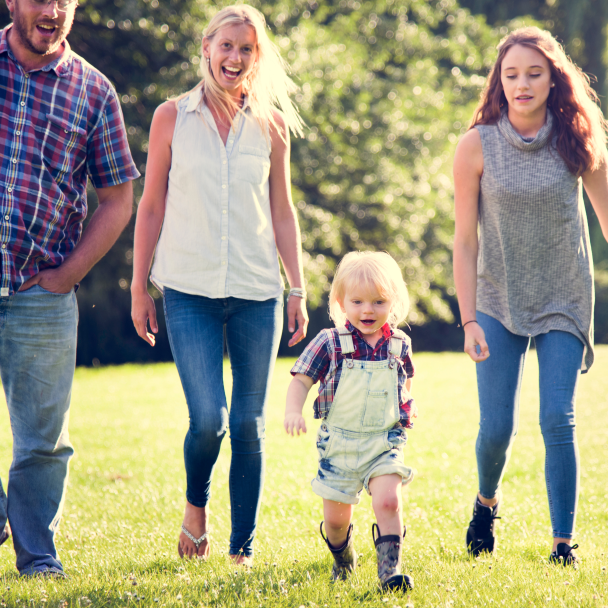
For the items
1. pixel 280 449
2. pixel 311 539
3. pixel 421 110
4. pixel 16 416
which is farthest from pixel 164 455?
pixel 421 110

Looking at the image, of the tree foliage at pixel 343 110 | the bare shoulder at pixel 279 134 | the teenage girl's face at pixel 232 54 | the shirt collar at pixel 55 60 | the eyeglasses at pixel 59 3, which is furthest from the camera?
the tree foliage at pixel 343 110

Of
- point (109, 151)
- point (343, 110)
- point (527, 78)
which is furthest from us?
point (343, 110)

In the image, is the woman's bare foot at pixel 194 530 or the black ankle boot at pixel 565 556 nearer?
the black ankle boot at pixel 565 556

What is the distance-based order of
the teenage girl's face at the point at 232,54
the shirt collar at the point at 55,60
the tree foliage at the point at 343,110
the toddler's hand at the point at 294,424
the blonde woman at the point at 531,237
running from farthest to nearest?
1. the tree foliage at the point at 343,110
2. the blonde woman at the point at 531,237
3. the teenage girl's face at the point at 232,54
4. the shirt collar at the point at 55,60
5. the toddler's hand at the point at 294,424

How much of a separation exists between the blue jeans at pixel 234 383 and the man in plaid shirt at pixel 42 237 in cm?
51

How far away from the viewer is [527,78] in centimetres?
353

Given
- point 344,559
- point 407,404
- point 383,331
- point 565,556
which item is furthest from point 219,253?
point 565,556

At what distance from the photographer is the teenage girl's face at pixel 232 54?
3396 mm

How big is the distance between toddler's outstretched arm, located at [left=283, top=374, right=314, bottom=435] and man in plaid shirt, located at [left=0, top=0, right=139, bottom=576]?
3.31 feet

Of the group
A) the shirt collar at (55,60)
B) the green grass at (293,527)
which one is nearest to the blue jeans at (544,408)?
the green grass at (293,527)

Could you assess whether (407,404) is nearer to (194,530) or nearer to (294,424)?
(294,424)

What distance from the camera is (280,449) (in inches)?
311

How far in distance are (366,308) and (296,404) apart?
496mm

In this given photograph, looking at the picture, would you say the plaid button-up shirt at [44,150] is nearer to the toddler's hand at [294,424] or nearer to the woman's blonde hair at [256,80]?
the woman's blonde hair at [256,80]
